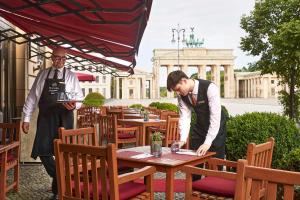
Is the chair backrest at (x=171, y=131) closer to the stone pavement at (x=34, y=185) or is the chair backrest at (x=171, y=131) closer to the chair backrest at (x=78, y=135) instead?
the stone pavement at (x=34, y=185)

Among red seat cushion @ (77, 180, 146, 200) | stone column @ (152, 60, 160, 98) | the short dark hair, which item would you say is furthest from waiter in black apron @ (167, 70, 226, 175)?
stone column @ (152, 60, 160, 98)

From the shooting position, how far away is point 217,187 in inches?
147

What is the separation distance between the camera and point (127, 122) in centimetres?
965

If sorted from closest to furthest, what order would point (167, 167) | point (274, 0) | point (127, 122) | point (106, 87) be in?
1. point (167, 167)
2. point (127, 122)
3. point (274, 0)
4. point (106, 87)

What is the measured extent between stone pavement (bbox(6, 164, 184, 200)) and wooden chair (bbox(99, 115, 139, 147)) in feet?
4.29

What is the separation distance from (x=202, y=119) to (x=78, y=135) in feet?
4.31

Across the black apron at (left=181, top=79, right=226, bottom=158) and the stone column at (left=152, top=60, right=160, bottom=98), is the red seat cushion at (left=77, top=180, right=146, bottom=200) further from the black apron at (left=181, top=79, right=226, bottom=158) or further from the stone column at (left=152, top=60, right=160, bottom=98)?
the stone column at (left=152, top=60, right=160, bottom=98)

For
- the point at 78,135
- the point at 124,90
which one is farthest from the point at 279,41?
the point at 124,90

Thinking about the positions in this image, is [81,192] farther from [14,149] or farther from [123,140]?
[123,140]

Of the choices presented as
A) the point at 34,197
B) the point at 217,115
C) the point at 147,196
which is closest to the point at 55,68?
the point at 34,197

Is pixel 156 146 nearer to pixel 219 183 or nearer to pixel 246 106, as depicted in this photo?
pixel 219 183

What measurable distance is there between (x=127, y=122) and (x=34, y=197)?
3.99 meters

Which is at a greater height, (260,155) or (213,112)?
(213,112)

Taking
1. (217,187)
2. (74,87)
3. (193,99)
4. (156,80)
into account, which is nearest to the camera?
(217,187)
